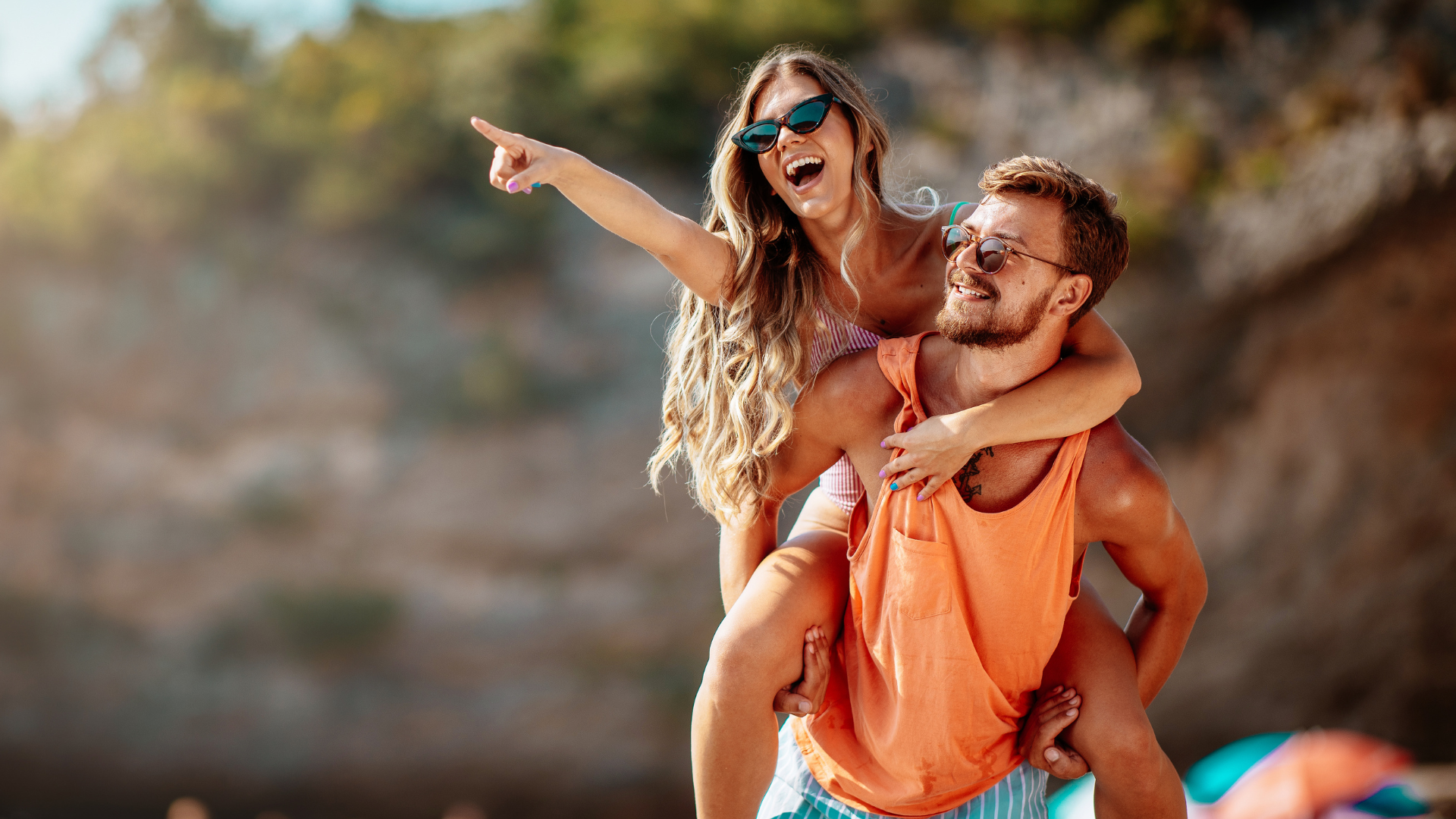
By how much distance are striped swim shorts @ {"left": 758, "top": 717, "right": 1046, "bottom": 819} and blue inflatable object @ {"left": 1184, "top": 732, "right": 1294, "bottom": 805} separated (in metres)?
1.84

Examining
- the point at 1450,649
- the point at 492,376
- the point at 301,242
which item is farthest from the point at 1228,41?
the point at 301,242

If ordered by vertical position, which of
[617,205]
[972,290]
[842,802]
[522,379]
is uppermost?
[522,379]

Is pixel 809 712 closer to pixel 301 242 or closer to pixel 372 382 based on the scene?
pixel 372 382

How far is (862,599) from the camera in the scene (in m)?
2.38

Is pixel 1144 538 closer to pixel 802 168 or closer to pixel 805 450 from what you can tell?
pixel 805 450

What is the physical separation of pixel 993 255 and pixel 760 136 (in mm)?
734

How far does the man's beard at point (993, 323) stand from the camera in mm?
2256

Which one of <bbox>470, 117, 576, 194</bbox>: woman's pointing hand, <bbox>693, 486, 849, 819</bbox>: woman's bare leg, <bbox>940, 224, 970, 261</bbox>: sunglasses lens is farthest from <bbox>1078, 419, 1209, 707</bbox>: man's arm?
<bbox>470, 117, 576, 194</bbox>: woman's pointing hand

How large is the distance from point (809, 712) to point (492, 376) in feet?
28.4

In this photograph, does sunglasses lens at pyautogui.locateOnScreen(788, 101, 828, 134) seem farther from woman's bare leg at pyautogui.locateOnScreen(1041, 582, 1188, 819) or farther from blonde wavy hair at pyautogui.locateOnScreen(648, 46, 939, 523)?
woman's bare leg at pyautogui.locateOnScreen(1041, 582, 1188, 819)

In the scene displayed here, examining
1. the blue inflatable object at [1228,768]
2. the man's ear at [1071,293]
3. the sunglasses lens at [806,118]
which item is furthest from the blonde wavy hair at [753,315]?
the blue inflatable object at [1228,768]

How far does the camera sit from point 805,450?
257 cm

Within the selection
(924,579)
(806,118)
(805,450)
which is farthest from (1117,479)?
(806,118)

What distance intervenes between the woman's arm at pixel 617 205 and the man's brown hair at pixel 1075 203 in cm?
73
